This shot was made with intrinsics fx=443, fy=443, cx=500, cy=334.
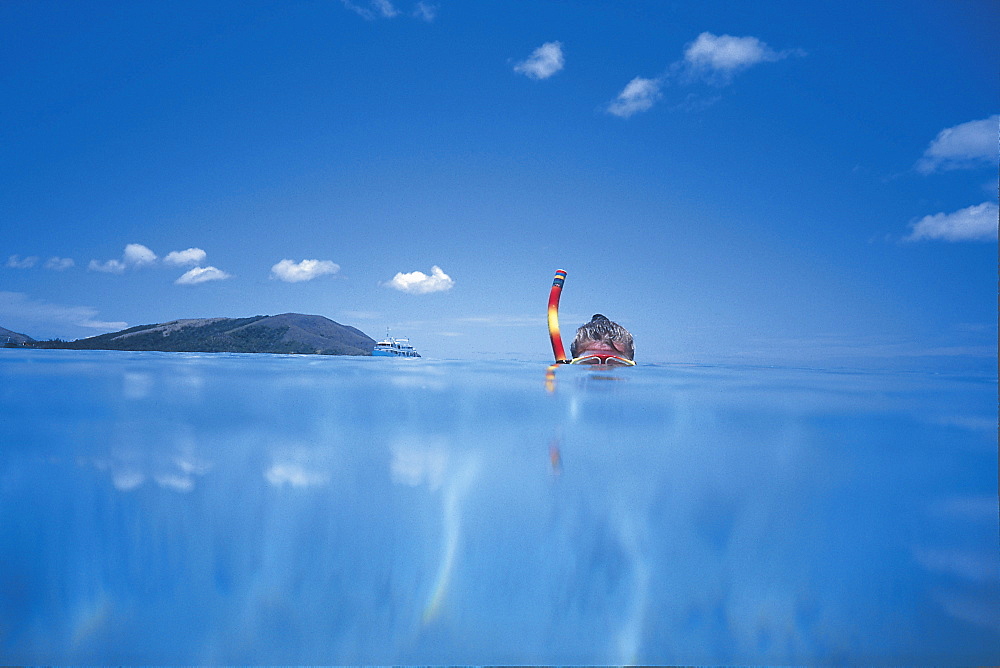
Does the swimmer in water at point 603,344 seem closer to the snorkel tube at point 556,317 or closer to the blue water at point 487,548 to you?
the snorkel tube at point 556,317

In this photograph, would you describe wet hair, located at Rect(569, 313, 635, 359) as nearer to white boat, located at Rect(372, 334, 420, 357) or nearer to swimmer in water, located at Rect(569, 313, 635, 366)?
swimmer in water, located at Rect(569, 313, 635, 366)

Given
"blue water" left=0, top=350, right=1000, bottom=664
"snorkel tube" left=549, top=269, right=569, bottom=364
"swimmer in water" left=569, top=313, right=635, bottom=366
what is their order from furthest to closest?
1. "snorkel tube" left=549, top=269, right=569, bottom=364
2. "swimmer in water" left=569, top=313, right=635, bottom=366
3. "blue water" left=0, top=350, right=1000, bottom=664

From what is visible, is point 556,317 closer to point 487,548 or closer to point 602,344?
point 602,344

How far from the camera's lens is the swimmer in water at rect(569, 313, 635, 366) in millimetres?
28438

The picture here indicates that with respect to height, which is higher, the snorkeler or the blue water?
the snorkeler

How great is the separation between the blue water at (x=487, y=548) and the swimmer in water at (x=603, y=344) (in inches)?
874

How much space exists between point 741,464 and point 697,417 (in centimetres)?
286

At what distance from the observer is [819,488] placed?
4.57 m

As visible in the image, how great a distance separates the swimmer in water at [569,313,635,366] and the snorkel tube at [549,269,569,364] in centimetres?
390

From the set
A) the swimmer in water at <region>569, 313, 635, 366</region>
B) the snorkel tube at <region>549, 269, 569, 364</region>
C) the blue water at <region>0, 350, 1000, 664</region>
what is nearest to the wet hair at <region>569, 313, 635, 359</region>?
the swimmer in water at <region>569, 313, 635, 366</region>

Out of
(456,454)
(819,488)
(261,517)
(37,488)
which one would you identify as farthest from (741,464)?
(37,488)

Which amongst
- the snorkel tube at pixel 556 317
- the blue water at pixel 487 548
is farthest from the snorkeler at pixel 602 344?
the blue water at pixel 487 548

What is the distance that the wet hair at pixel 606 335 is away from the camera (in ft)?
94.6

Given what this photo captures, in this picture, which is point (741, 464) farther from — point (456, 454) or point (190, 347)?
point (190, 347)
